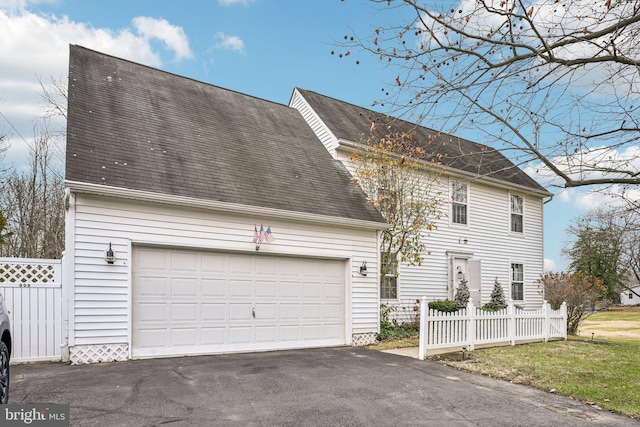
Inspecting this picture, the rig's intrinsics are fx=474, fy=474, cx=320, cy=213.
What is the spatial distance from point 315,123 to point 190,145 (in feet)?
17.0

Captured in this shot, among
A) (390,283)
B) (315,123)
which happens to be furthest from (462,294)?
(315,123)

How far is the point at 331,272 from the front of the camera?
A: 1165 centimetres

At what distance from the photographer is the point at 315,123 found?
15.1m

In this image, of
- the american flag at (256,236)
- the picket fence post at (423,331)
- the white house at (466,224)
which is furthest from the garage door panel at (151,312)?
the white house at (466,224)

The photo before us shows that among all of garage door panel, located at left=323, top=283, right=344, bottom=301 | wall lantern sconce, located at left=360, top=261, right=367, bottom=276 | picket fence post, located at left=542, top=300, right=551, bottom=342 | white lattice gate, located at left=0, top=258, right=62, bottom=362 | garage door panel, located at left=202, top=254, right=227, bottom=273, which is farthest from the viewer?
picket fence post, located at left=542, top=300, right=551, bottom=342

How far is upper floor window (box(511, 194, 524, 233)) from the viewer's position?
18.9 m

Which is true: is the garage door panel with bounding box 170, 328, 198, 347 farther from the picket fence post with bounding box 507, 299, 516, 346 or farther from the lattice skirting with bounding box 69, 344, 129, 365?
the picket fence post with bounding box 507, 299, 516, 346

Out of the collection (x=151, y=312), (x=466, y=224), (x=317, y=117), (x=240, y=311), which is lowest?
(x=240, y=311)

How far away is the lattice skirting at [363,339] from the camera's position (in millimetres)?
11678

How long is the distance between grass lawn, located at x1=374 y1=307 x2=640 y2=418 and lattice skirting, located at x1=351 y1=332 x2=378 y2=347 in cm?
30

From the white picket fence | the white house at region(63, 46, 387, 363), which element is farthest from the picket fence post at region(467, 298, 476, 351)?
the white house at region(63, 46, 387, 363)

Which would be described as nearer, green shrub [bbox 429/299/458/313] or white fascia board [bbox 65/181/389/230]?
white fascia board [bbox 65/181/389/230]

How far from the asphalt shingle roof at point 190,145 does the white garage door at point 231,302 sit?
53.2 inches

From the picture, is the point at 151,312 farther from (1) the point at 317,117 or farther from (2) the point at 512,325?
(2) the point at 512,325
